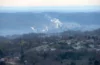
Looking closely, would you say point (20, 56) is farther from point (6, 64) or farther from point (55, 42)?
point (55, 42)

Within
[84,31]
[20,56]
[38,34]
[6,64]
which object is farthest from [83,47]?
[6,64]

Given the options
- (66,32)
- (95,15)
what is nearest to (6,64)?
(66,32)

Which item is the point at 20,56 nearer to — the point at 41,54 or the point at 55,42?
the point at 41,54

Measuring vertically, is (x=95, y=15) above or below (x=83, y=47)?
above

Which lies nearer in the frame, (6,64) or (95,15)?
(6,64)

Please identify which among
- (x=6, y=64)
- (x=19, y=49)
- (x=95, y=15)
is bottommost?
(x=6, y=64)

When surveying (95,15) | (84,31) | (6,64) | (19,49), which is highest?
(95,15)
